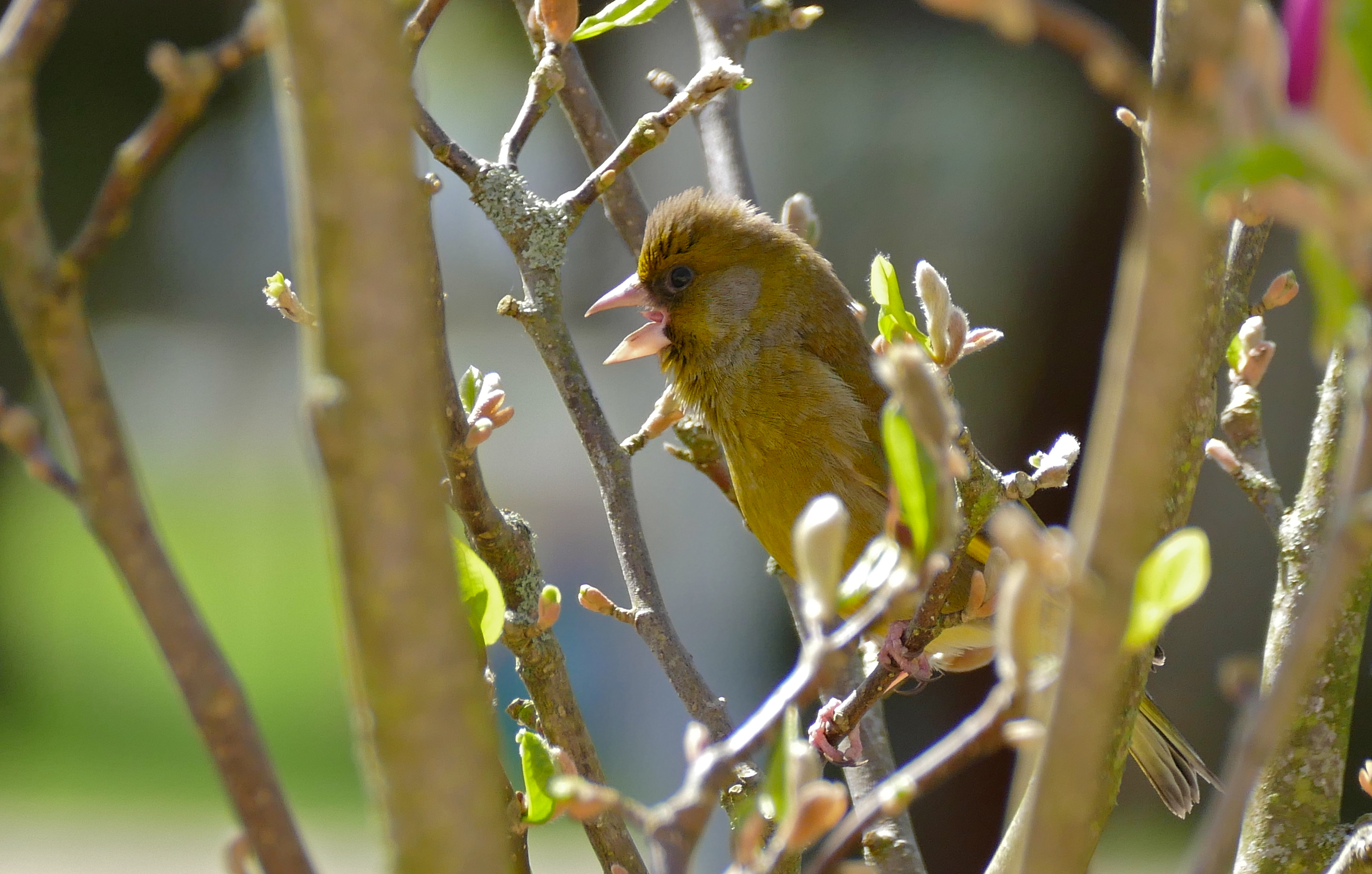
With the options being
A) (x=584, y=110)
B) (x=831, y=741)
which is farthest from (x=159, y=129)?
(x=584, y=110)

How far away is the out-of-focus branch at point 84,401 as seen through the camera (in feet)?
2.43

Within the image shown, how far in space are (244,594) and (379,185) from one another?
403 inches

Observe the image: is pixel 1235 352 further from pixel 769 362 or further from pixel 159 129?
pixel 159 129

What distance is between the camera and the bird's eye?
9.31 ft

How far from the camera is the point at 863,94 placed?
20.9 feet

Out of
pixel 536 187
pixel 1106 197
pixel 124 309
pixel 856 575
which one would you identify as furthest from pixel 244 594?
pixel 856 575

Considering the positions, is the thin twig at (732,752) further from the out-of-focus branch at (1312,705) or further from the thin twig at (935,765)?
the out-of-focus branch at (1312,705)

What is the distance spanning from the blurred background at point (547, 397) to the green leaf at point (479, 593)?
0.97 metres

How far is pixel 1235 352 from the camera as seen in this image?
6.52 feet

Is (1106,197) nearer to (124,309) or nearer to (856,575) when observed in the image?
(856,575)

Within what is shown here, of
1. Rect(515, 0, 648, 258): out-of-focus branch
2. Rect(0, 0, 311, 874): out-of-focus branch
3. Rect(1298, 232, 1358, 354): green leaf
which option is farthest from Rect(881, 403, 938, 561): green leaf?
Rect(515, 0, 648, 258): out-of-focus branch

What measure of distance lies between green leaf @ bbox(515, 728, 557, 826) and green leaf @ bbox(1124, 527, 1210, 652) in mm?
579

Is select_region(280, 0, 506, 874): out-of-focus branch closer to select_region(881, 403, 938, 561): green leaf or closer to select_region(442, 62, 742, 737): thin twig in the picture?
select_region(881, 403, 938, 561): green leaf

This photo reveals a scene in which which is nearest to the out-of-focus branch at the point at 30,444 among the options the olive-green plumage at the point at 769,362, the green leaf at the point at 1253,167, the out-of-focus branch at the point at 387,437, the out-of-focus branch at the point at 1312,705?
the out-of-focus branch at the point at 387,437
